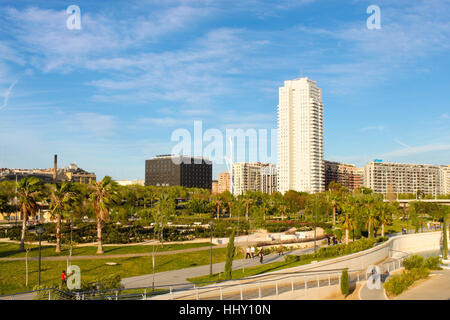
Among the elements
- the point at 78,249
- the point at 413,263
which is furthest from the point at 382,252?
the point at 78,249

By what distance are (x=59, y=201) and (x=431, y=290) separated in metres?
36.7

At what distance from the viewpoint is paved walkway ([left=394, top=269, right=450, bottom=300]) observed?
1147 inches

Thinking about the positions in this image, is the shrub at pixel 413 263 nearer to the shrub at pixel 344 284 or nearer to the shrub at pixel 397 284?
the shrub at pixel 397 284

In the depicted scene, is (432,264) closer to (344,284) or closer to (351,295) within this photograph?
(351,295)

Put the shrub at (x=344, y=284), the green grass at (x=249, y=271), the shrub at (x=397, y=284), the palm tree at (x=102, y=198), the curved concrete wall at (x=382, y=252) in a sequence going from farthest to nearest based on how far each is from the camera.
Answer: the palm tree at (x=102, y=198)
the curved concrete wall at (x=382, y=252)
the green grass at (x=249, y=271)
the shrub at (x=397, y=284)
the shrub at (x=344, y=284)

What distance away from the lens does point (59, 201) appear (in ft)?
141

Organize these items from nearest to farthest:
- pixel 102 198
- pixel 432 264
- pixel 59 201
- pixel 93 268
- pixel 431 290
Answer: pixel 431 290
pixel 93 268
pixel 432 264
pixel 102 198
pixel 59 201

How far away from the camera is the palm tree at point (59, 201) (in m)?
42.8

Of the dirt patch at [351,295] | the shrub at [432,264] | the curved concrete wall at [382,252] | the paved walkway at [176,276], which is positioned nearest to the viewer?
the dirt patch at [351,295]

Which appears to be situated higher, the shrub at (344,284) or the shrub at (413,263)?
the shrub at (344,284)

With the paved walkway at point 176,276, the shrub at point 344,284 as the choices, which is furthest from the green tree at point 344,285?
the paved walkway at point 176,276

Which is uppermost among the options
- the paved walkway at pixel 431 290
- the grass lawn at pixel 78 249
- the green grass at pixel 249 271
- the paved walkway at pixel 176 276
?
the grass lawn at pixel 78 249

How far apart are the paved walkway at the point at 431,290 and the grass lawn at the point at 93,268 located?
19.6m
